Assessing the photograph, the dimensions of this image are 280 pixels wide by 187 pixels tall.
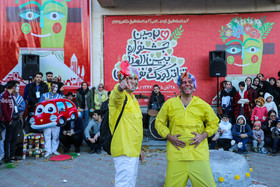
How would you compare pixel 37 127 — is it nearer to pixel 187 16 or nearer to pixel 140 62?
pixel 140 62

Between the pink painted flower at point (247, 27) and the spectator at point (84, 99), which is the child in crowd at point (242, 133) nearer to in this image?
the pink painted flower at point (247, 27)

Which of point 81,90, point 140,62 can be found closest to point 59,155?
point 81,90

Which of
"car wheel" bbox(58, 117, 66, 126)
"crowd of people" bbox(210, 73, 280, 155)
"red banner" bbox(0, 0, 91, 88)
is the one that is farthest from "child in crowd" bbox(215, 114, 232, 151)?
"red banner" bbox(0, 0, 91, 88)

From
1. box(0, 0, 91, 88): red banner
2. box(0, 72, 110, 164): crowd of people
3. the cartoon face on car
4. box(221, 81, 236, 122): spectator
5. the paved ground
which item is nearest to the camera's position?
the paved ground

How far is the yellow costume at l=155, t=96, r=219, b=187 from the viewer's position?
2.94m

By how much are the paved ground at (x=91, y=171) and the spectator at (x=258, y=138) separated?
0.31 meters

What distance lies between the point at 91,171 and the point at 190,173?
3388 millimetres

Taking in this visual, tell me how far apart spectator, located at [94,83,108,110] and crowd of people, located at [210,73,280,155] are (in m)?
3.96

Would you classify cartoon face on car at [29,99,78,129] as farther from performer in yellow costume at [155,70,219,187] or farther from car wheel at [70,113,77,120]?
performer in yellow costume at [155,70,219,187]

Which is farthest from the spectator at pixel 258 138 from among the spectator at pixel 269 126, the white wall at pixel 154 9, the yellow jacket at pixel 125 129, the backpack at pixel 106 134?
the backpack at pixel 106 134

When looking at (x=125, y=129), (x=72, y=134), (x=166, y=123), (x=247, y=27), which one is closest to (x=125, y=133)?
(x=125, y=129)

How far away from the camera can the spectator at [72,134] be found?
7.43m

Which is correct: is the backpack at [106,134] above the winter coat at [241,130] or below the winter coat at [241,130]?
above

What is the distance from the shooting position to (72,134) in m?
7.40
